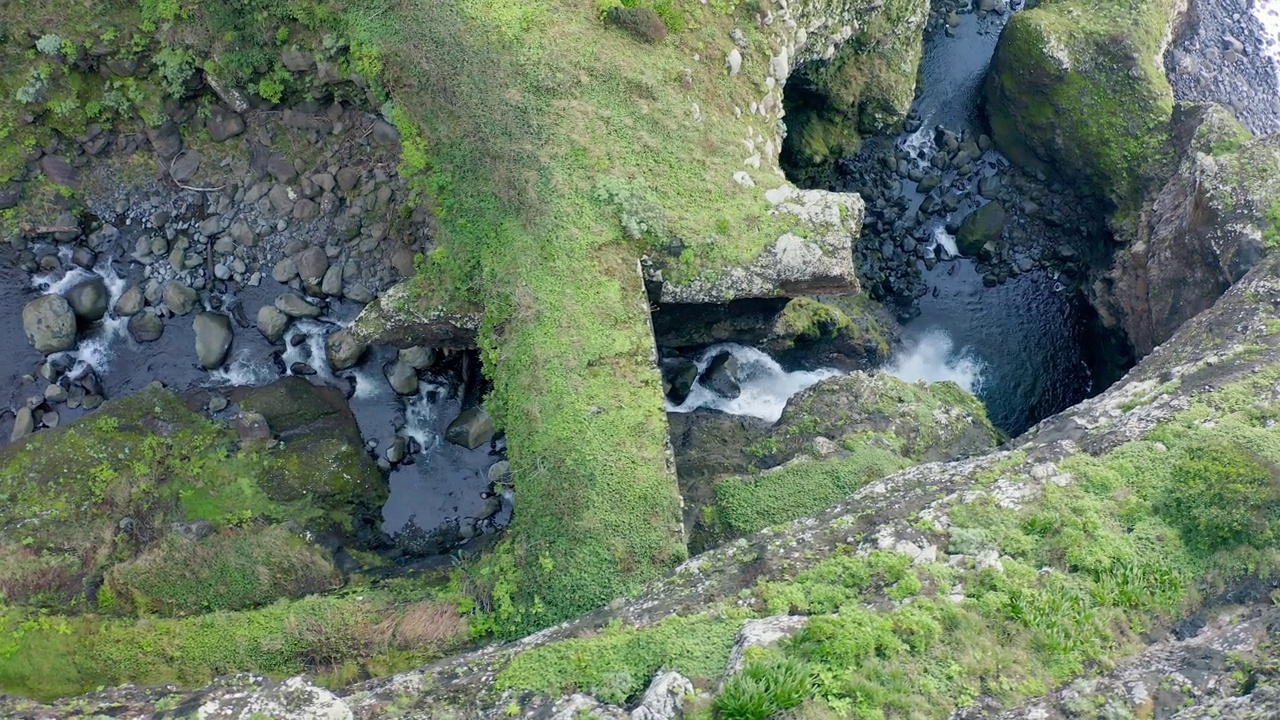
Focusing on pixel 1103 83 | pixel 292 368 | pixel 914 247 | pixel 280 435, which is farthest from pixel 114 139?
pixel 1103 83

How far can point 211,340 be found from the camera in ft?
61.8

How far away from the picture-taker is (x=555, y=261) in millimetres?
14242

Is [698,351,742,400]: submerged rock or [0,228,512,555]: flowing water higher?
[698,351,742,400]: submerged rock

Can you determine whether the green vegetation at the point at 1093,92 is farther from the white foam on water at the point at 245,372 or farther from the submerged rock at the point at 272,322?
the white foam on water at the point at 245,372

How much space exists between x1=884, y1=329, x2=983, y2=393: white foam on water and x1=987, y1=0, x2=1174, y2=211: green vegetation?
598cm

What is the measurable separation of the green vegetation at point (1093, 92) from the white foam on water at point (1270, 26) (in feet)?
21.4

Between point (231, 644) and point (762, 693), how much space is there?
995 cm

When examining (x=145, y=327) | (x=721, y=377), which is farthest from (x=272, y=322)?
(x=721, y=377)

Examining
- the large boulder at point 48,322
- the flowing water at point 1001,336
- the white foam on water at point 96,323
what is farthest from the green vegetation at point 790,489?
the large boulder at point 48,322

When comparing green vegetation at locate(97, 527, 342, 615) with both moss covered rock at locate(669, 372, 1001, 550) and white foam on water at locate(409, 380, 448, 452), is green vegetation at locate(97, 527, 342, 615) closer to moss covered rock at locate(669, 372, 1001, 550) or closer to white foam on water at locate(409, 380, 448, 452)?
white foam on water at locate(409, 380, 448, 452)

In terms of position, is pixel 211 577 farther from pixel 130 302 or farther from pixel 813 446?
pixel 813 446

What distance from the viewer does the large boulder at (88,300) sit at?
18.9 metres

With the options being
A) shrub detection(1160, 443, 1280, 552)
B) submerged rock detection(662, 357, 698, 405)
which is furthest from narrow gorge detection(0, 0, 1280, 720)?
submerged rock detection(662, 357, 698, 405)

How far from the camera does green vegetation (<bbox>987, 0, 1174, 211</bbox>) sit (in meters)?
21.0
